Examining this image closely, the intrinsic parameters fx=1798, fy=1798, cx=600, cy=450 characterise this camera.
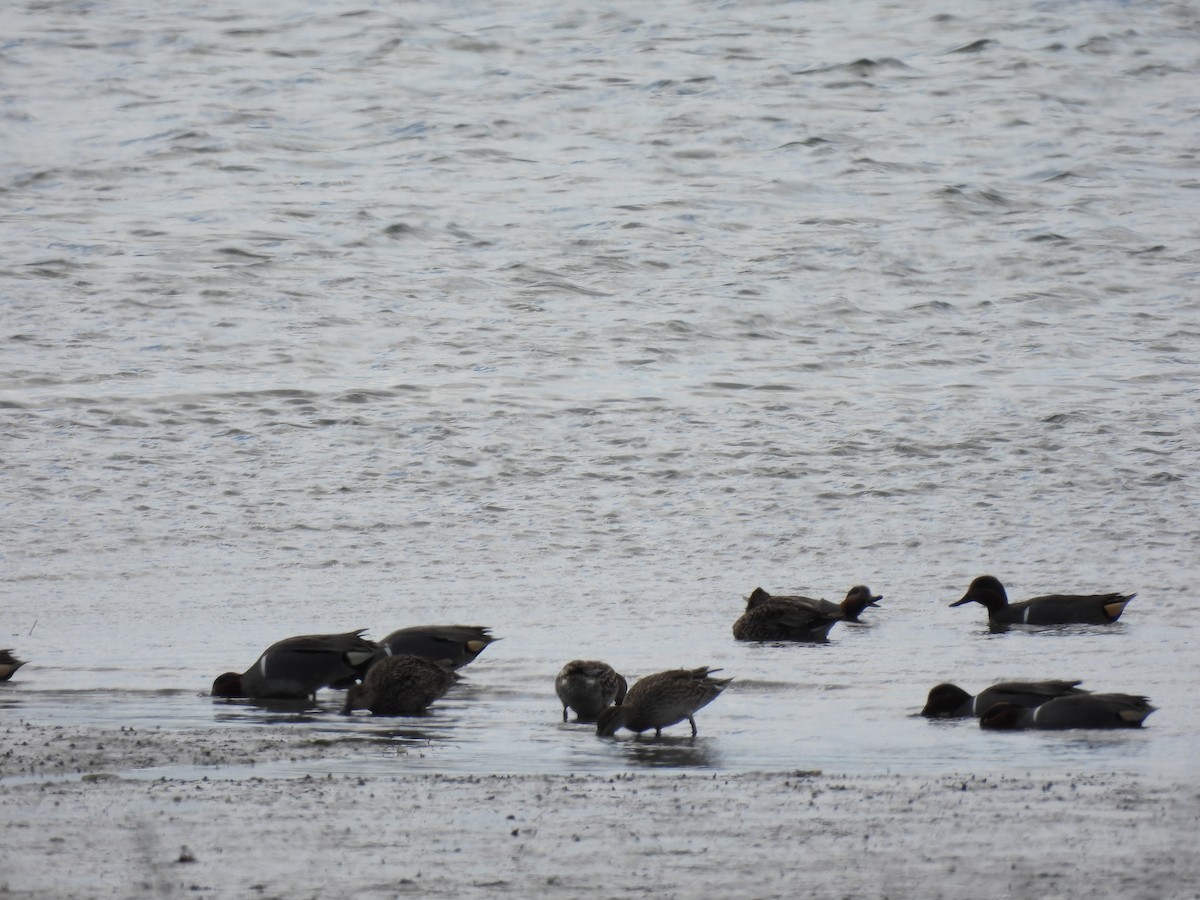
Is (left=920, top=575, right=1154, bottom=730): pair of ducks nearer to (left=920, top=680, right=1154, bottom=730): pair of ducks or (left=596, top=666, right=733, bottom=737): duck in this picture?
(left=920, top=680, right=1154, bottom=730): pair of ducks

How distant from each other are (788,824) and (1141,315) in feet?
61.1

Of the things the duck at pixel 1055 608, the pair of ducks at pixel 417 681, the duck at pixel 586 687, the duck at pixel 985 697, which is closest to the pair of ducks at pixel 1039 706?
the duck at pixel 985 697

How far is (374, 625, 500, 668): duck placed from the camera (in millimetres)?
8703

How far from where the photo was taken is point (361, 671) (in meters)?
8.35

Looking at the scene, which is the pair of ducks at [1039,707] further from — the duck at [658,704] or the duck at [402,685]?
the duck at [402,685]

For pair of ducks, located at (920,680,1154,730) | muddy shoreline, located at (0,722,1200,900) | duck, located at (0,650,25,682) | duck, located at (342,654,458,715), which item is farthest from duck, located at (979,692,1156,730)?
duck, located at (0,650,25,682)

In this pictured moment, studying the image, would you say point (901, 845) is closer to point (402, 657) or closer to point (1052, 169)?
point (402, 657)

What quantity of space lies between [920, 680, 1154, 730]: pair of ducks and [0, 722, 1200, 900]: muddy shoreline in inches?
43.9

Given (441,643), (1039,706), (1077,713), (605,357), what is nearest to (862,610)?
(441,643)

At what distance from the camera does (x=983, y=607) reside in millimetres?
10781

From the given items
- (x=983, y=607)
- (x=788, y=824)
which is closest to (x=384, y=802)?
(x=788, y=824)

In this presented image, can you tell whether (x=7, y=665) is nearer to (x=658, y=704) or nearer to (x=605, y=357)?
(x=658, y=704)

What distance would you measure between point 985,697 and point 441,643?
2694 mm

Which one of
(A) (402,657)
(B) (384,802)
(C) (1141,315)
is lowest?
(C) (1141,315)
